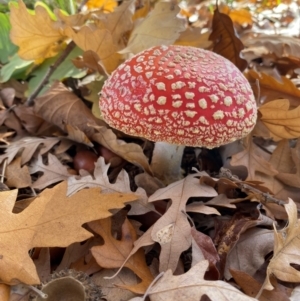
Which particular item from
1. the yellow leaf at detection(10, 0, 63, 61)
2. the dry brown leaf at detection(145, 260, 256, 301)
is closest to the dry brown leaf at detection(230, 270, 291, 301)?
the dry brown leaf at detection(145, 260, 256, 301)

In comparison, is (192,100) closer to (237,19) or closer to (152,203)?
(152,203)

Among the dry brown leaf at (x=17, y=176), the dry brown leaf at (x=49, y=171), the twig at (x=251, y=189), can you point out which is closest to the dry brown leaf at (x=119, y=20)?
the dry brown leaf at (x=49, y=171)

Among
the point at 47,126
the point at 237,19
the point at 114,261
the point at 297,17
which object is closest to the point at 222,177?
the point at 114,261

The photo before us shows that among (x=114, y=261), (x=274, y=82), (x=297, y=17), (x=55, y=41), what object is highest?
(x=55, y=41)

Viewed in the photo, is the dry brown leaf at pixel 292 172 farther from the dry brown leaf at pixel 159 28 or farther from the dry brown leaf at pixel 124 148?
the dry brown leaf at pixel 159 28

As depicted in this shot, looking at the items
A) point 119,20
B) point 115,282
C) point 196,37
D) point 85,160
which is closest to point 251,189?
point 115,282
